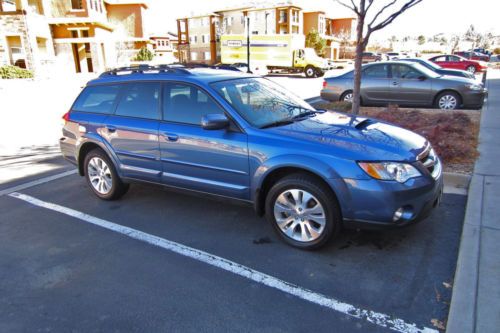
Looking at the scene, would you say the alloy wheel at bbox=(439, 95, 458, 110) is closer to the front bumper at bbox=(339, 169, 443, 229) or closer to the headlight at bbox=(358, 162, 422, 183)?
the front bumper at bbox=(339, 169, 443, 229)

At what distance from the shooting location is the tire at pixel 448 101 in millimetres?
10445

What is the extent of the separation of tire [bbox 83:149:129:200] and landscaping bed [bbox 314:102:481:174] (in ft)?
15.0

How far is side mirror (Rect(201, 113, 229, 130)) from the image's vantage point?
386cm

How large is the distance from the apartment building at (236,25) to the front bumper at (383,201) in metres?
53.0

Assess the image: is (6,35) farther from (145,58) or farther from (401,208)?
(401,208)

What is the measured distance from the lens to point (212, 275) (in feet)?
11.3

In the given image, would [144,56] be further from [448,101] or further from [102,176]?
[102,176]

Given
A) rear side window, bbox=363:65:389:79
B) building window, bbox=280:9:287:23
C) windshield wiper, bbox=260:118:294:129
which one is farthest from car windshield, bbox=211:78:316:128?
building window, bbox=280:9:287:23

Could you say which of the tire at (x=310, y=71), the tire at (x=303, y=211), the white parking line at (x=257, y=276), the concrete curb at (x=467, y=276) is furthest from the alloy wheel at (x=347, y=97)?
the tire at (x=310, y=71)

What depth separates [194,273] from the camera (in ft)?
11.4

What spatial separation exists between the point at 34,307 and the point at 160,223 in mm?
1685

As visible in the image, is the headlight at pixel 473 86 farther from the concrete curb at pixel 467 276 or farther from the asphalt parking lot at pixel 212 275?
the concrete curb at pixel 467 276

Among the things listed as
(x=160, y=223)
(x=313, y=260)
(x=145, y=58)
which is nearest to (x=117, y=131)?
(x=160, y=223)

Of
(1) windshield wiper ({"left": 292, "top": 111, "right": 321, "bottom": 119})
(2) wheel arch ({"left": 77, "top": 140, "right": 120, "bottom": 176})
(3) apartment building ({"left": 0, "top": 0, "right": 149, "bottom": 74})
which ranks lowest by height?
(2) wheel arch ({"left": 77, "top": 140, "right": 120, "bottom": 176})
